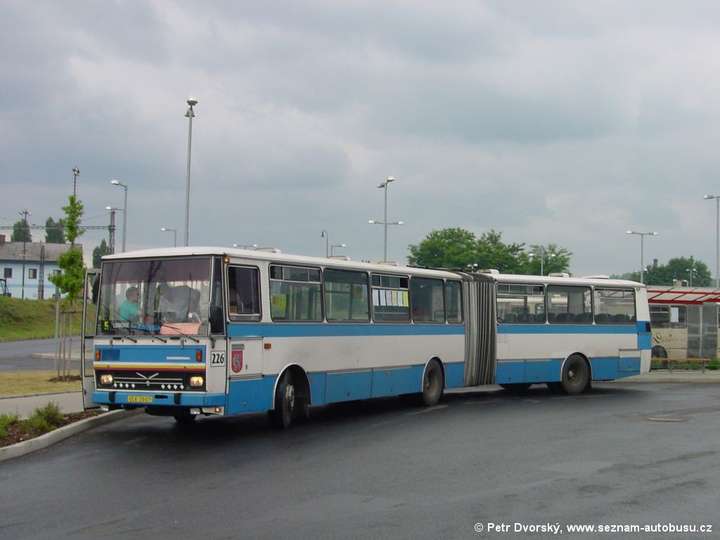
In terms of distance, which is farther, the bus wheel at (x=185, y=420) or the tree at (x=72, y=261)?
the tree at (x=72, y=261)

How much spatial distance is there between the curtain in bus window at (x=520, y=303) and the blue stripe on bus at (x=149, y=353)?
10.9 metres

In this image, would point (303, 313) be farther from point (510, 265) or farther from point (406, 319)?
point (510, 265)

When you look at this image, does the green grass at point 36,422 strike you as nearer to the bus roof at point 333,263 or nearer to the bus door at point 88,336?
the bus door at point 88,336

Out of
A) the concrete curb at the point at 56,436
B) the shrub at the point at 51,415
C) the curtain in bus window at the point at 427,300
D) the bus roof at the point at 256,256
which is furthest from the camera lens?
the curtain in bus window at the point at 427,300

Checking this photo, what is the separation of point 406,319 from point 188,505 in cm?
1101

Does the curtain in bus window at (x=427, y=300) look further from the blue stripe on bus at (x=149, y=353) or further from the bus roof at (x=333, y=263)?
the blue stripe on bus at (x=149, y=353)

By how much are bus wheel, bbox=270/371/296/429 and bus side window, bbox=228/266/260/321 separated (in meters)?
1.31

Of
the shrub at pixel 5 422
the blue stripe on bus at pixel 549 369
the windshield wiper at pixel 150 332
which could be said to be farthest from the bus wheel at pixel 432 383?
the shrub at pixel 5 422

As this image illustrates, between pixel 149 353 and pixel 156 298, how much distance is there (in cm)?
86

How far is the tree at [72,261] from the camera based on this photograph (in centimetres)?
2819

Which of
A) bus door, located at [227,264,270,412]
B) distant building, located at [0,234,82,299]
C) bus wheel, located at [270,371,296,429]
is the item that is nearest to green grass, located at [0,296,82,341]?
distant building, located at [0,234,82,299]

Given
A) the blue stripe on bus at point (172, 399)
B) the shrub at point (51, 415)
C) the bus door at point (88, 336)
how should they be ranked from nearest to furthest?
the blue stripe on bus at point (172, 399), the bus door at point (88, 336), the shrub at point (51, 415)

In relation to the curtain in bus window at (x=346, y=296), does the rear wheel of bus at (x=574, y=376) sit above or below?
below

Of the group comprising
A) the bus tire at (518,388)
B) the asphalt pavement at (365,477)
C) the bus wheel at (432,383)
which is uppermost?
the bus wheel at (432,383)
